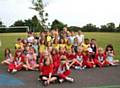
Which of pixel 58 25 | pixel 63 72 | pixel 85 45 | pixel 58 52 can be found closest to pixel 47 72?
pixel 63 72

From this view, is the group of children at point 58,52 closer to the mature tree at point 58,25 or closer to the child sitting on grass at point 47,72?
the child sitting on grass at point 47,72

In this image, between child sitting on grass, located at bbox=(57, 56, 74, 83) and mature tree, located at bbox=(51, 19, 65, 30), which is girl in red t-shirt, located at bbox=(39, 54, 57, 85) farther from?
mature tree, located at bbox=(51, 19, 65, 30)

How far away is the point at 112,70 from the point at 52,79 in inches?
144

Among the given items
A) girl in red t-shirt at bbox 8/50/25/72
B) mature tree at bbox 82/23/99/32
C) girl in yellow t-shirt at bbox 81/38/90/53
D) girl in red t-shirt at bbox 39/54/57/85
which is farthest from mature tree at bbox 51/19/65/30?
girl in red t-shirt at bbox 39/54/57/85

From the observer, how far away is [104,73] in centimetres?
1429

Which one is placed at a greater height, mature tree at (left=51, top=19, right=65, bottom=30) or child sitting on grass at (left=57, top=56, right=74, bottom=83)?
mature tree at (left=51, top=19, right=65, bottom=30)

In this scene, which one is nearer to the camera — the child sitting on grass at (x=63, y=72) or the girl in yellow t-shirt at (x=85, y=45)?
the child sitting on grass at (x=63, y=72)

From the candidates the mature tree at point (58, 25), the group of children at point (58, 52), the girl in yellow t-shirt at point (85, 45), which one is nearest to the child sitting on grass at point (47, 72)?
the group of children at point (58, 52)

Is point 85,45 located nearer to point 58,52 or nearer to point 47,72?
point 58,52

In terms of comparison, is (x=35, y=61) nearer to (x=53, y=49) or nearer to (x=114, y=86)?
(x=53, y=49)

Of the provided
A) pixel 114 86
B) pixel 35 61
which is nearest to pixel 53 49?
pixel 35 61

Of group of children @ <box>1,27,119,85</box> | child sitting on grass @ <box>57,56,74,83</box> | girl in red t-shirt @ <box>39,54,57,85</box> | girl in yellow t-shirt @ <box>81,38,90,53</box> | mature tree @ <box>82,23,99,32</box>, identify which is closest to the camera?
girl in red t-shirt @ <box>39,54,57,85</box>

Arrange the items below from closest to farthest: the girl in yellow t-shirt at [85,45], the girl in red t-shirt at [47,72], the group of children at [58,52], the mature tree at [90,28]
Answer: the girl in red t-shirt at [47,72] < the group of children at [58,52] < the girl in yellow t-shirt at [85,45] < the mature tree at [90,28]

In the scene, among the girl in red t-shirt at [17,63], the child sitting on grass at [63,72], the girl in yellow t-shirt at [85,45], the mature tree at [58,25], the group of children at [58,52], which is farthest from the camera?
the mature tree at [58,25]
